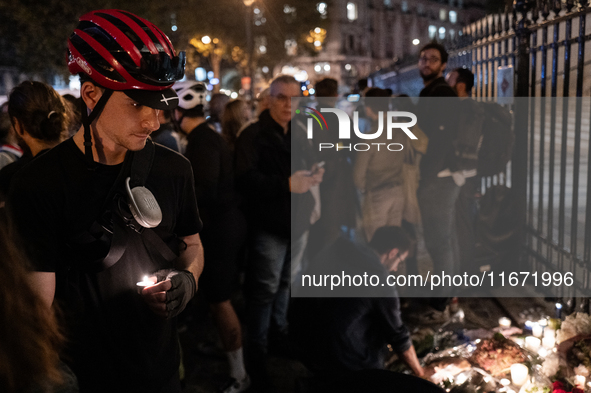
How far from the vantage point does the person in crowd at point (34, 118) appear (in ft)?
8.75

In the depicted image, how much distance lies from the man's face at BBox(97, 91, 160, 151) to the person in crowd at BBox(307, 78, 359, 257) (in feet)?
10.0

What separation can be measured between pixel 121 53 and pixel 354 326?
2.03m

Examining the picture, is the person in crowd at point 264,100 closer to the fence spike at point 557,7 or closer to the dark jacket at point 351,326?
the dark jacket at point 351,326

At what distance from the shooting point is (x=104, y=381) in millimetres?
1967

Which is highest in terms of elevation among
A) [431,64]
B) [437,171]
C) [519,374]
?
[431,64]

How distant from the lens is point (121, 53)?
1.84m

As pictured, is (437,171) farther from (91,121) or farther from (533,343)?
(91,121)

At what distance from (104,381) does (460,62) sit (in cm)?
602

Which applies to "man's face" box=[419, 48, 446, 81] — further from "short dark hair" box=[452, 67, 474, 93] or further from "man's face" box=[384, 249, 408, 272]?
"man's face" box=[384, 249, 408, 272]

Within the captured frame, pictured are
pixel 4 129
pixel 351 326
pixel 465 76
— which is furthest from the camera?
Answer: pixel 465 76

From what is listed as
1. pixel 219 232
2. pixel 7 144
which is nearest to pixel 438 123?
pixel 219 232

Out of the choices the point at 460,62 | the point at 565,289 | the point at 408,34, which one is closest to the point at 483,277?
the point at 565,289

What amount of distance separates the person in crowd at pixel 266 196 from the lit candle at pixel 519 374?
71.0 inches

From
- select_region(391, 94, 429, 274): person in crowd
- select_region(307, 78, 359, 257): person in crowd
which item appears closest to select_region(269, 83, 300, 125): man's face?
select_region(307, 78, 359, 257): person in crowd
